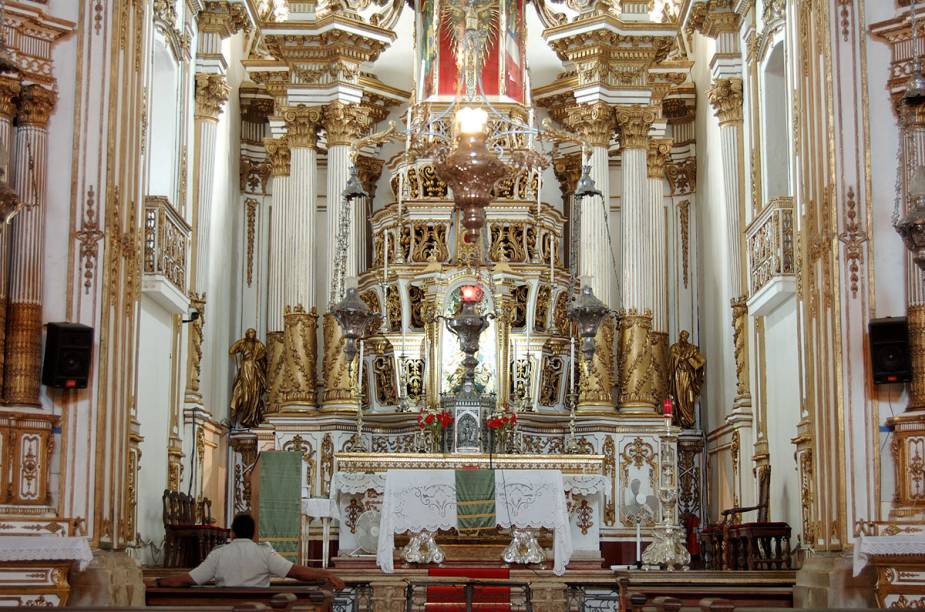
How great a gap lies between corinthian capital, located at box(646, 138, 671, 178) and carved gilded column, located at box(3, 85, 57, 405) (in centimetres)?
1083

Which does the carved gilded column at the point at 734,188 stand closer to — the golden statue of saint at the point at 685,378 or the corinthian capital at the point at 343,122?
the golden statue of saint at the point at 685,378

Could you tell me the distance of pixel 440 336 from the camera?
19422 mm

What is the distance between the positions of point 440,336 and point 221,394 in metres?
3.59

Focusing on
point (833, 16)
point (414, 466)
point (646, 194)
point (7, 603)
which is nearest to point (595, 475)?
point (414, 466)

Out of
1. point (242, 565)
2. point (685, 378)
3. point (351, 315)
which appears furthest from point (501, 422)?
point (242, 565)

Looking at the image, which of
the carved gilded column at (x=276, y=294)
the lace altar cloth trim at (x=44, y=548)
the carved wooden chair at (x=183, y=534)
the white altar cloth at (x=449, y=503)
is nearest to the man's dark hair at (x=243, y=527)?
the lace altar cloth trim at (x=44, y=548)

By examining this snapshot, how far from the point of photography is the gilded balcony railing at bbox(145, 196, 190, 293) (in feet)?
→ 53.1

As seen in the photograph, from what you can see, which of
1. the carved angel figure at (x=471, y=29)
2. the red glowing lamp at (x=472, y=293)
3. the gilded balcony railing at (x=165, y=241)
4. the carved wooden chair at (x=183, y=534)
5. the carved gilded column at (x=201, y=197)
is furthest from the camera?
the carved angel figure at (x=471, y=29)

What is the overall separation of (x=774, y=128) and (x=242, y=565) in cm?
1047

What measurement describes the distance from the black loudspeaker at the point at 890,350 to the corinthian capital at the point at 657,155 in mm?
9522

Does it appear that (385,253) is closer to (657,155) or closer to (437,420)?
(437,420)

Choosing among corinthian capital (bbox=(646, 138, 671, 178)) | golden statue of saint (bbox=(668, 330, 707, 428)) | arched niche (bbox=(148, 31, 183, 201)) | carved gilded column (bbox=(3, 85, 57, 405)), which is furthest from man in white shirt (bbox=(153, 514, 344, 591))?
corinthian capital (bbox=(646, 138, 671, 178))

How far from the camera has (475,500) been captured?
49.5 feet

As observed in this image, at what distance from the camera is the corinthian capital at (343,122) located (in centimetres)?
2081
